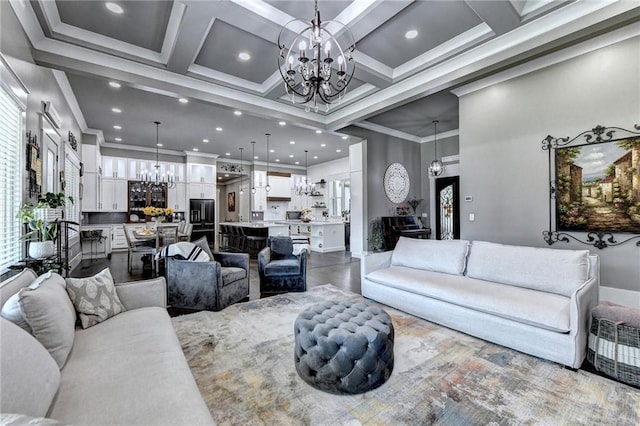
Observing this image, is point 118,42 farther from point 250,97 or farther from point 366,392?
point 366,392

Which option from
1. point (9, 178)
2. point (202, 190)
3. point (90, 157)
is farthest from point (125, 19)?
point (202, 190)

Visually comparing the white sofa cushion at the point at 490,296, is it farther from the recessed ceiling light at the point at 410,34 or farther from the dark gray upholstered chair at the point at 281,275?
the recessed ceiling light at the point at 410,34

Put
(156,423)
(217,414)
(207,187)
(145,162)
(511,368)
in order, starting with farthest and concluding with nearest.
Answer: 1. (207,187)
2. (145,162)
3. (511,368)
4. (217,414)
5. (156,423)

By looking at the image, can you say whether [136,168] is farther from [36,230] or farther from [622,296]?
[622,296]

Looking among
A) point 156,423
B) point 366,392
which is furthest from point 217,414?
point 366,392

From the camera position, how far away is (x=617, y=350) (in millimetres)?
2057

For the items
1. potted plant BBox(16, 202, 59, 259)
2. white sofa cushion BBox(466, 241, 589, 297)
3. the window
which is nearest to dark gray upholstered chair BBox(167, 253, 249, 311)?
potted plant BBox(16, 202, 59, 259)

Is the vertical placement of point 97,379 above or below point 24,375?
below

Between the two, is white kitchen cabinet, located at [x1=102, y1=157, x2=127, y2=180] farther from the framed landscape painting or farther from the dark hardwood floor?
the framed landscape painting

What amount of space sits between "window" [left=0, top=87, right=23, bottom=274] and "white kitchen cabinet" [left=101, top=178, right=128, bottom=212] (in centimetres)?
637

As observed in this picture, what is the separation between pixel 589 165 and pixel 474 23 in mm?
2334

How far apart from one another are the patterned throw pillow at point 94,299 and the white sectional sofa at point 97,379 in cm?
12

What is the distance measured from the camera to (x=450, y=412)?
1.74 m

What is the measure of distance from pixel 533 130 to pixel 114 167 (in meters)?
10.3
